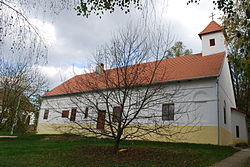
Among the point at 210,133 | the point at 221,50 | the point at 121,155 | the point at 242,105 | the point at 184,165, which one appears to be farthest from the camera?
the point at 242,105

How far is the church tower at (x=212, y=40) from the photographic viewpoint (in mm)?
16922

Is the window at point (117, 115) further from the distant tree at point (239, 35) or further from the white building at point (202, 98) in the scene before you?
the distant tree at point (239, 35)

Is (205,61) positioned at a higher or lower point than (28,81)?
higher

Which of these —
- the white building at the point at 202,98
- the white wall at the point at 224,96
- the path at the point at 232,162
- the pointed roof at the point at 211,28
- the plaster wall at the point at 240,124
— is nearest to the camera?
the path at the point at 232,162

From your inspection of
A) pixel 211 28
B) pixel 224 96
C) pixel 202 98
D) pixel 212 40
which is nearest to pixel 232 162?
pixel 202 98

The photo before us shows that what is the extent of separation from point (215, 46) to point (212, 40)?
66 centimetres

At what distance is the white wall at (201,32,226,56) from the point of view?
16875mm

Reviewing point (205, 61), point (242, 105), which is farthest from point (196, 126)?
point (242, 105)

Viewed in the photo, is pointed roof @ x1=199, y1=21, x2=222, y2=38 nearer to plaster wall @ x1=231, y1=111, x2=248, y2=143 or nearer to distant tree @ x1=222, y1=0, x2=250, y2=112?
distant tree @ x1=222, y1=0, x2=250, y2=112

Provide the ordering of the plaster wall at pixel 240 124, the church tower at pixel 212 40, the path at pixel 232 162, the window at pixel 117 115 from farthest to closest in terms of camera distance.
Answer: the church tower at pixel 212 40 < the plaster wall at pixel 240 124 < the window at pixel 117 115 < the path at pixel 232 162

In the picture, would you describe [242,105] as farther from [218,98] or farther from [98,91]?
[98,91]

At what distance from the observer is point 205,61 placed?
15758 mm

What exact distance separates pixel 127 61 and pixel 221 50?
1211cm

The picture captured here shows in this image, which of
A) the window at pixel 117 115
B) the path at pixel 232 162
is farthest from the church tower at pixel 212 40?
the window at pixel 117 115
